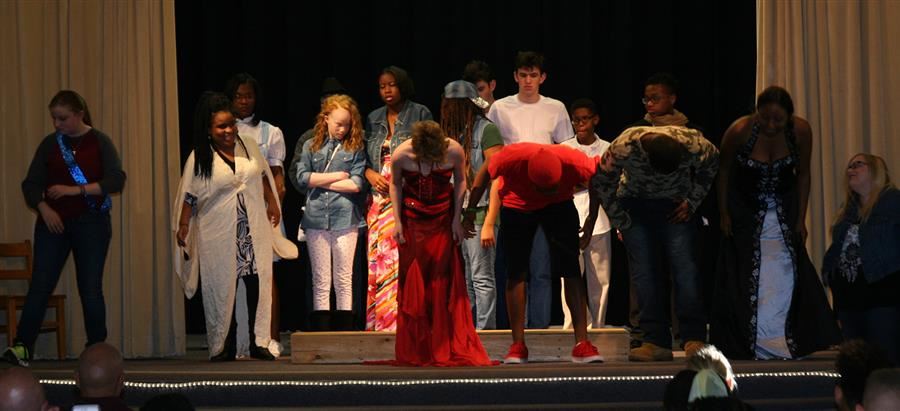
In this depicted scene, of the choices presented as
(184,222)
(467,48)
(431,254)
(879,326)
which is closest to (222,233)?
(184,222)

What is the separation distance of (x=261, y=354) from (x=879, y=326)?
3331 millimetres

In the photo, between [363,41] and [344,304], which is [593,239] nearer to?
[344,304]

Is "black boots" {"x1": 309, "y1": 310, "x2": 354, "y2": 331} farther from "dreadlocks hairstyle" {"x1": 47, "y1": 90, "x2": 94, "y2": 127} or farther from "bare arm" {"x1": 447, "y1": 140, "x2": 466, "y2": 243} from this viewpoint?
"dreadlocks hairstyle" {"x1": 47, "y1": 90, "x2": 94, "y2": 127}

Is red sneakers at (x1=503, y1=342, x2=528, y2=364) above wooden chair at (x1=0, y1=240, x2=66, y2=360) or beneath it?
beneath

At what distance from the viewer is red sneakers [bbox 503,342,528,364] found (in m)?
6.22

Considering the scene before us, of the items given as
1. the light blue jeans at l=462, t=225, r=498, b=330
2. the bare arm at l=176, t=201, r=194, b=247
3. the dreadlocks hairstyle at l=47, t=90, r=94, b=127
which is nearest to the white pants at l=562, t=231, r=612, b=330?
the light blue jeans at l=462, t=225, r=498, b=330

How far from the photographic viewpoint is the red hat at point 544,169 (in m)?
6.05

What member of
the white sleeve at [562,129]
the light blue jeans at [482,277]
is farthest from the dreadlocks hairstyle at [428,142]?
the white sleeve at [562,129]

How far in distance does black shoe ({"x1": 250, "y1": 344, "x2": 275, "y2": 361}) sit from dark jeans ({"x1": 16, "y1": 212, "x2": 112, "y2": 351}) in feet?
2.79

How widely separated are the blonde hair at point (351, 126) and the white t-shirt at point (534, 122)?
3.07 ft

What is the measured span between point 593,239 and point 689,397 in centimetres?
452

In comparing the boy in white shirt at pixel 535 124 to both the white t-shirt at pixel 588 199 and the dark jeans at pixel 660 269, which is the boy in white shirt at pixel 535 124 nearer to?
the white t-shirt at pixel 588 199

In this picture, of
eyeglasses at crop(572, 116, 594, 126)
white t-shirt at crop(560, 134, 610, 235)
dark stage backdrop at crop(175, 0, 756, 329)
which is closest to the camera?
white t-shirt at crop(560, 134, 610, 235)

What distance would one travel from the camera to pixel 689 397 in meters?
3.12
